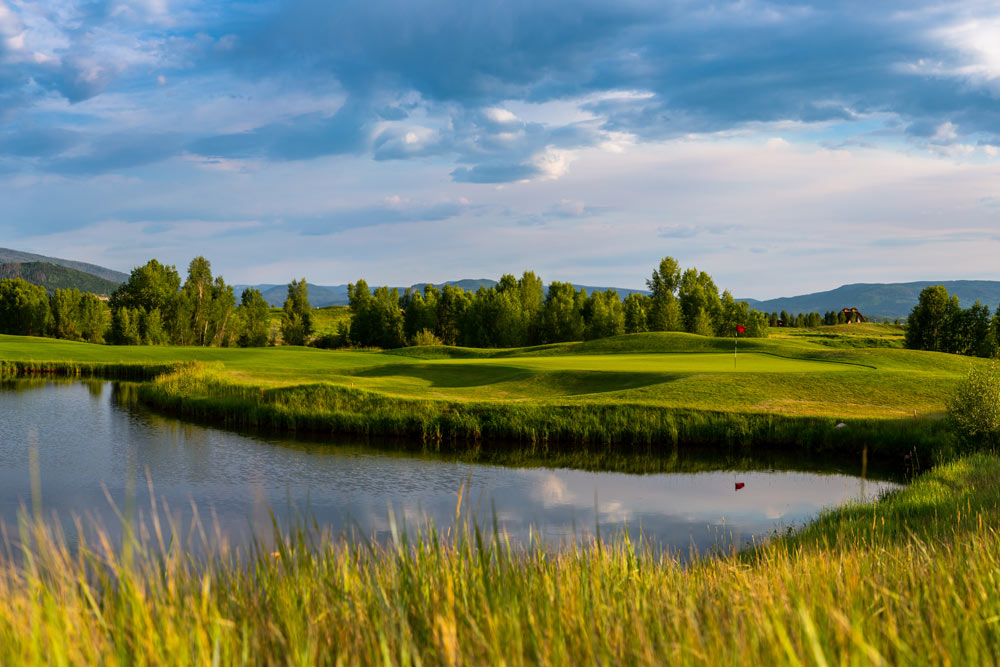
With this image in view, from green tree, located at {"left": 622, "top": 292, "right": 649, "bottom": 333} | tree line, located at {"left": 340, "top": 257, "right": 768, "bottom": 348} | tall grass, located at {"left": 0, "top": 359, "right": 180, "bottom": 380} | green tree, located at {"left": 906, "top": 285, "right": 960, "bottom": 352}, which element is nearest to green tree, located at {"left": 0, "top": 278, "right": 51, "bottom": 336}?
tree line, located at {"left": 340, "top": 257, "right": 768, "bottom": 348}

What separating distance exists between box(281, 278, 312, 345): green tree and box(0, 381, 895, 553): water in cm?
6358

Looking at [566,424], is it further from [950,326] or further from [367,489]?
[950,326]

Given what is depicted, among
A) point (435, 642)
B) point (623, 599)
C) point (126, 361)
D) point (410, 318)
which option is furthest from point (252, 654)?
point (410, 318)

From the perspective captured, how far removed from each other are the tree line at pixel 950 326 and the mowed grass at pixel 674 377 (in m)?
27.7

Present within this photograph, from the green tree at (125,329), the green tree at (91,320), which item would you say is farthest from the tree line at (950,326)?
the green tree at (91,320)

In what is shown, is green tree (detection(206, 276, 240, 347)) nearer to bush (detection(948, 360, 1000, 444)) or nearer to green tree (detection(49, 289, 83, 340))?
green tree (detection(49, 289, 83, 340))

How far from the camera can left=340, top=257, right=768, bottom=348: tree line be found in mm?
72125

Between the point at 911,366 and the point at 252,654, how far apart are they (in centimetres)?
3276

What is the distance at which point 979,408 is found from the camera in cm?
1600

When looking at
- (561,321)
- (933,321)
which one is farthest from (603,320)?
(933,321)

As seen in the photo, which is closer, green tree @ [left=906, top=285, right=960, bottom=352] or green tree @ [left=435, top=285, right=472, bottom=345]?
green tree @ [left=906, top=285, right=960, bottom=352]

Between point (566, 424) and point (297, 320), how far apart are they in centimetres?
6975

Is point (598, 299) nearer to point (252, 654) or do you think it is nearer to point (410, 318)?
point (410, 318)

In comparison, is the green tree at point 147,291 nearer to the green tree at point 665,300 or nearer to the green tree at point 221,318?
the green tree at point 221,318
